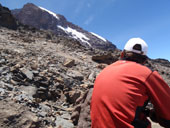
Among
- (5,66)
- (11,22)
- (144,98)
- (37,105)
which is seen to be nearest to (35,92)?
(37,105)

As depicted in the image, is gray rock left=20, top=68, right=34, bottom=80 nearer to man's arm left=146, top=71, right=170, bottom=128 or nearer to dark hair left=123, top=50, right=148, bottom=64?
dark hair left=123, top=50, right=148, bottom=64

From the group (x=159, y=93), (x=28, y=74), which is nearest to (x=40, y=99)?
(x=28, y=74)

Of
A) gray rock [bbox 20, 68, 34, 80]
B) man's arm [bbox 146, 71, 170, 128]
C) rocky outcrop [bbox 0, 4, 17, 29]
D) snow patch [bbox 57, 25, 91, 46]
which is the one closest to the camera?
man's arm [bbox 146, 71, 170, 128]

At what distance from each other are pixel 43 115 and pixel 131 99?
3243 millimetres

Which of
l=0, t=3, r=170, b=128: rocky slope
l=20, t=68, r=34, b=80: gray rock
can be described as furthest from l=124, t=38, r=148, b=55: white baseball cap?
l=20, t=68, r=34, b=80: gray rock

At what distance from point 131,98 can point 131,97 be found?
0.03ft

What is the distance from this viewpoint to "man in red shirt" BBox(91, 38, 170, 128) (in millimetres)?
1550

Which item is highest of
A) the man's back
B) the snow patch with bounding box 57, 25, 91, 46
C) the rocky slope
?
the snow patch with bounding box 57, 25, 91, 46

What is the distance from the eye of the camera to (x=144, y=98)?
160 cm

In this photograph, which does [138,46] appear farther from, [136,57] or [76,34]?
[76,34]

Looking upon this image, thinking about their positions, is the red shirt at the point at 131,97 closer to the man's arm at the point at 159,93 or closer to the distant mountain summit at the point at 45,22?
the man's arm at the point at 159,93

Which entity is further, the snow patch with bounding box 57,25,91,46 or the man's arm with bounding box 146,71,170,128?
the snow patch with bounding box 57,25,91,46

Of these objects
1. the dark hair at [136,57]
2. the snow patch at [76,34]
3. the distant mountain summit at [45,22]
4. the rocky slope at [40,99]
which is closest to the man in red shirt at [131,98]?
the dark hair at [136,57]

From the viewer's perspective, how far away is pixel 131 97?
1.57 meters
